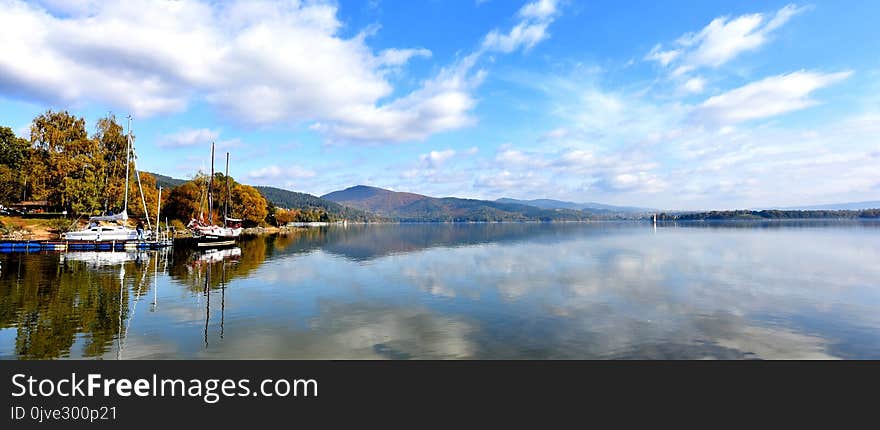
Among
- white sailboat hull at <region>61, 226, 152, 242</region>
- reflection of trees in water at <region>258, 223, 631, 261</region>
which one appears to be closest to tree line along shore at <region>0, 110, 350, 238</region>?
white sailboat hull at <region>61, 226, 152, 242</region>

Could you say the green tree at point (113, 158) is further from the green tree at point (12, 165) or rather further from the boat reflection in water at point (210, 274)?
the boat reflection in water at point (210, 274)

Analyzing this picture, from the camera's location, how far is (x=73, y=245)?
5212cm

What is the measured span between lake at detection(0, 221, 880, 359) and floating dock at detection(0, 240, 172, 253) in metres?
15.2

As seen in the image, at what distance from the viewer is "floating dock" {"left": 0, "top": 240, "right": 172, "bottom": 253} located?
49625 mm

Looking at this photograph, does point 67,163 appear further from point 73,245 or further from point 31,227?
point 73,245

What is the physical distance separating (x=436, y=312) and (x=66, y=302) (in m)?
19.0

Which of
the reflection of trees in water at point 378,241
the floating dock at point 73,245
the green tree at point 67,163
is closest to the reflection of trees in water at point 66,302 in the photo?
the floating dock at point 73,245
